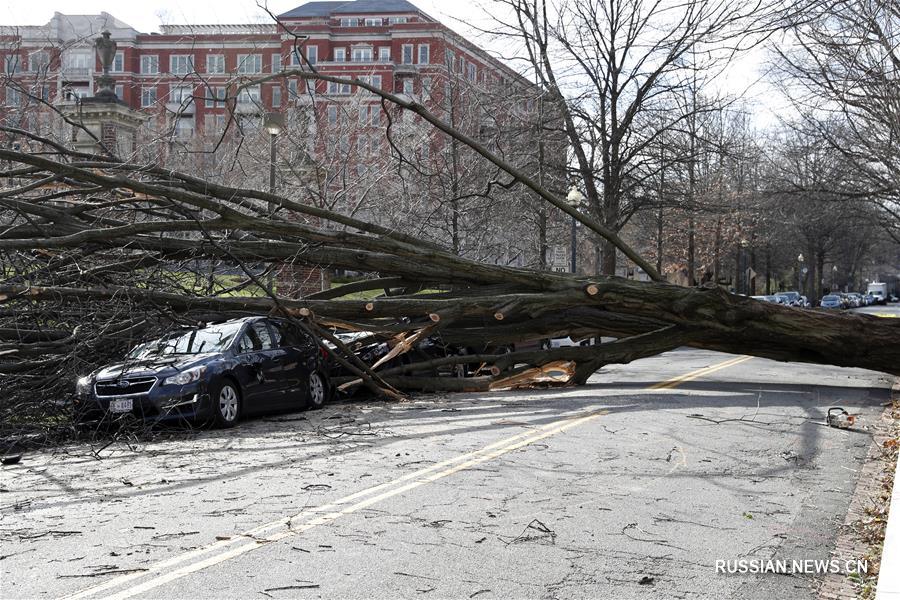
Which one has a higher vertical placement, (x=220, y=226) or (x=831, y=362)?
(x=220, y=226)

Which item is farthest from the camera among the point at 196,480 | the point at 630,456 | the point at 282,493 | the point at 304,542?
the point at 630,456

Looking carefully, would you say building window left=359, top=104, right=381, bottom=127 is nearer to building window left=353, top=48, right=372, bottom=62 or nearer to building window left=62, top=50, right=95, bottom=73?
building window left=353, top=48, right=372, bottom=62

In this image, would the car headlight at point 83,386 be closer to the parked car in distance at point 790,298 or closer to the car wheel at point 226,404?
the car wheel at point 226,404

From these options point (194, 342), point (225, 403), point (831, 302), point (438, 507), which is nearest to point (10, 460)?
point (225, 403)

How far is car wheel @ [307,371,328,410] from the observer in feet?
49.7

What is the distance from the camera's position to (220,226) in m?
14.5

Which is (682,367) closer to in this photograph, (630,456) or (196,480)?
(630,456)

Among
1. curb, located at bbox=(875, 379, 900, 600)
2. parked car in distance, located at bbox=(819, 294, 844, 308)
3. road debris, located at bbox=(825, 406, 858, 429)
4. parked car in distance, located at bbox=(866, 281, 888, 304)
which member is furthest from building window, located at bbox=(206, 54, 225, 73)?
parked car in distance, located at bbox=(866, 281, 888, 304)

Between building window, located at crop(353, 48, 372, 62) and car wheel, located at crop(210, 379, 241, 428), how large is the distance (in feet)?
235

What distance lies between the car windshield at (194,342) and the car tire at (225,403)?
2.12 ft

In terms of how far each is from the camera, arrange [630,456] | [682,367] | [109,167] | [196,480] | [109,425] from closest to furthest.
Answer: [196,480]
[630,456]
[109,425]
[109,167]
[682,367]

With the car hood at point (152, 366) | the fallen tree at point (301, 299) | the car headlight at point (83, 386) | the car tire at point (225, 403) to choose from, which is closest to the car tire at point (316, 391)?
the fallen tree at point (301, 299)

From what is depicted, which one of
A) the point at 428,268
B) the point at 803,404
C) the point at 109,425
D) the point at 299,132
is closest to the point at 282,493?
the point at 109,425

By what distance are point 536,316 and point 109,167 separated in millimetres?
7354
